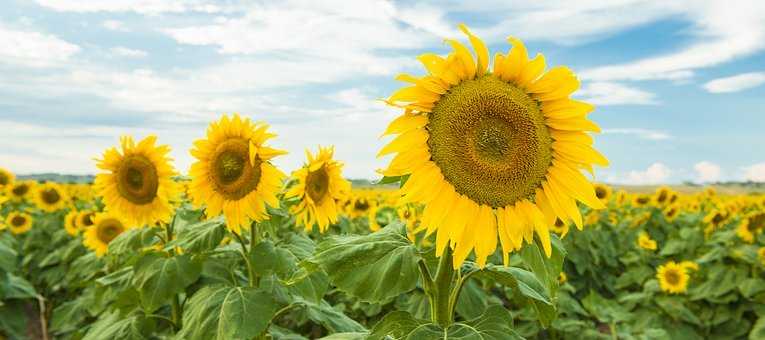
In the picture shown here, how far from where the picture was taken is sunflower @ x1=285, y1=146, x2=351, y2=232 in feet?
14.0

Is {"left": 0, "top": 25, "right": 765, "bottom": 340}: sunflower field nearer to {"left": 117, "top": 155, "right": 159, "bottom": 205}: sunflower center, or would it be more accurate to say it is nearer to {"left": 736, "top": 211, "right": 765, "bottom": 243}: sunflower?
{"left": 117, "top": 155, "right": 159, "bottom": 205}: sunflower center

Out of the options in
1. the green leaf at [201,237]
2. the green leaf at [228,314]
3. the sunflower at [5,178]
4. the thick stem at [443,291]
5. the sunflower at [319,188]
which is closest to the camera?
the thick stem at [443,291]

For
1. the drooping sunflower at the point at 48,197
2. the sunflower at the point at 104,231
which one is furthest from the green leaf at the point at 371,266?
the drooping sunflower at the point at 48,197

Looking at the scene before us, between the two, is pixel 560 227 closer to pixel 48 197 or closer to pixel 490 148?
pixel 490 148

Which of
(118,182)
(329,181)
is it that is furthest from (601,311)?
(118,182)

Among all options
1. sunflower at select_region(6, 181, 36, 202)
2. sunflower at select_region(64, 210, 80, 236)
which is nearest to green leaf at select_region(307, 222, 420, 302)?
Result: sunflower at select_region(64, 210, 80, 236)

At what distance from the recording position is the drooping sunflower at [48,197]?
37.8 ft

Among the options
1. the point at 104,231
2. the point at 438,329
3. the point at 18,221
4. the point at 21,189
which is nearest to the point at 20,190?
the point at 21,189

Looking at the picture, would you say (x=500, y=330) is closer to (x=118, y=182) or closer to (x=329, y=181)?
(x=329, y=181)

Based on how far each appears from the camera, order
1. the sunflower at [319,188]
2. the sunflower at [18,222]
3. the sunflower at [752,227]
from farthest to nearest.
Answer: the sunflower at [18,222] < the sunflower at [752,227] < the sunflower at [319,188]

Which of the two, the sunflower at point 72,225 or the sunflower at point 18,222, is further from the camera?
the sunflower at point 18,222

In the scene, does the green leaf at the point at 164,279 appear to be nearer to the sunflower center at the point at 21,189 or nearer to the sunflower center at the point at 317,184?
the sunflower center at the point at 317,184

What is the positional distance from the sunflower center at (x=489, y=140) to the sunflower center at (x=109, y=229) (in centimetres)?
528

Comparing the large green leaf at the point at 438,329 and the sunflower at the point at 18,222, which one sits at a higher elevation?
the large green leaf at the point at 438,329
